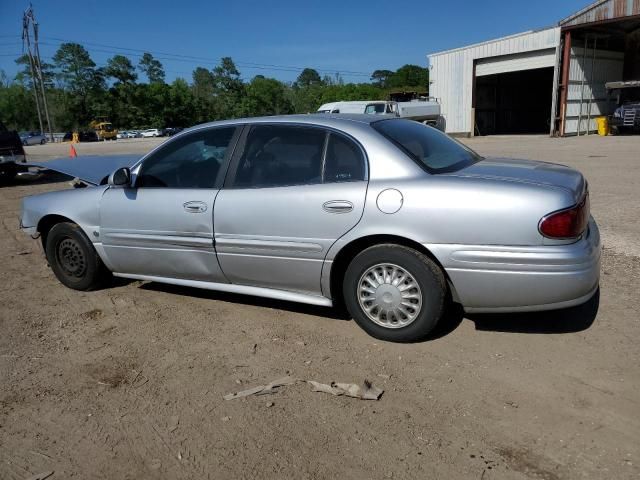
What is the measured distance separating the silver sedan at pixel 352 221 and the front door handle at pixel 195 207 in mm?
12

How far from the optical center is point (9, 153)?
→ 13742 millimetres

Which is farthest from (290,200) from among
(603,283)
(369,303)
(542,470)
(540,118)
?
(540,118)

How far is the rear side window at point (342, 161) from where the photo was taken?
354cm

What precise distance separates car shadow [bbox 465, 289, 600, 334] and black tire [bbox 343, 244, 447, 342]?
0.57m

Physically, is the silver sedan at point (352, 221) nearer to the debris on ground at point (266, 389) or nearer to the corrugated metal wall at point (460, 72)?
the debris on ground at point (266, 389)

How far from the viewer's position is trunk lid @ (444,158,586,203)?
326 cm

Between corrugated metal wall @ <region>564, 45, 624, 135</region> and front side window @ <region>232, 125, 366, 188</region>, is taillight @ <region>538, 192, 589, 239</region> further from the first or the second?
corrugated metal wall @ <region>564, 45, 624, 135</region>

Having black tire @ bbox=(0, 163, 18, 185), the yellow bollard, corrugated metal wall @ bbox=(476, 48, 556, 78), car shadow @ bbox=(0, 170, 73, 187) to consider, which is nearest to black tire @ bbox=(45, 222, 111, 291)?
black tire @ bbox=(0, 163, 18, 185)

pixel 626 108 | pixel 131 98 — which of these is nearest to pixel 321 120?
pixel 626 108

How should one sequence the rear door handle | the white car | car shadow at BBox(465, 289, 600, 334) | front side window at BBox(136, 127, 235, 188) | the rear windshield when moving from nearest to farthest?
1. the rear door handle
2. the rear windshield
3. car shadow at BBox(465, 289, 600, 334)
4. front side window at BBox(136, 127, 235, 188)
5. the white car

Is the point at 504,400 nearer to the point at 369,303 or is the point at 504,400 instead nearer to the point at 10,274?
the point at 369,303

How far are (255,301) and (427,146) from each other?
1.92m

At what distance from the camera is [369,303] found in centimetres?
359

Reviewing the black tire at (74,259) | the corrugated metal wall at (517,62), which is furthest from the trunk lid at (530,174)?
the corrugated metal wall at (517,62)
